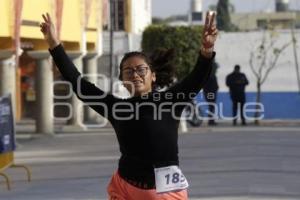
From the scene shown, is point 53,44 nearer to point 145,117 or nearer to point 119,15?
point 145,117

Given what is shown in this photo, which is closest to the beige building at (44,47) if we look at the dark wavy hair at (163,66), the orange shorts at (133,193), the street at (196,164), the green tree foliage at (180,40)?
the street at (196,164)

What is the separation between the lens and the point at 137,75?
579 centimetres

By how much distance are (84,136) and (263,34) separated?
13439 millimetres

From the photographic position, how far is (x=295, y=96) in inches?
1347

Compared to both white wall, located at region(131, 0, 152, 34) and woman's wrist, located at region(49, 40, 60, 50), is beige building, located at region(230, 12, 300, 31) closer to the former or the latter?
white wall, located at region(131, 0, 152, 34)

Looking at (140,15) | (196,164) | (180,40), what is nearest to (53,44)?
(196,164)

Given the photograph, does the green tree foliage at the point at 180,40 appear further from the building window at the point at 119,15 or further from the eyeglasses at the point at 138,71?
the eyeglasses at the point at 138,71

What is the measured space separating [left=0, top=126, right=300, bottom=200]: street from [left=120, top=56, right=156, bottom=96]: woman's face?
5.65m

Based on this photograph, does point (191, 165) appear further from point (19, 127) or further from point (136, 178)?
point (19, 127)

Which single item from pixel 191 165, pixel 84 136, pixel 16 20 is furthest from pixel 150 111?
pixel 84 136

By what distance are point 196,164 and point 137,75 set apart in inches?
407

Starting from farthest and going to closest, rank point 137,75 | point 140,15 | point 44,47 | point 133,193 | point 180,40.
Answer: point 140,15 → point 180,40 → point 44,47 → point 137,75 → point 133,193

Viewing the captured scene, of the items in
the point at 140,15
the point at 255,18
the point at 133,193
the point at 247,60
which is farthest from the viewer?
the point at 255,18

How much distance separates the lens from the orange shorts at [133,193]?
5656 mm
